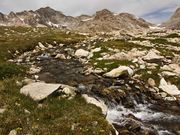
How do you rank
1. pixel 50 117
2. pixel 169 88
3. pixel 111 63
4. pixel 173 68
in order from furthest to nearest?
pixel 111 63, pixel 173 68, pixel 169 88, pixel 50 117

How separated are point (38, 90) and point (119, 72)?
17.2 meters

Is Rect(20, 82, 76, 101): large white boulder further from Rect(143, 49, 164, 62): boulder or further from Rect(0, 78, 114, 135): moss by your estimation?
Rect(143, 49, 164, 62): boulder

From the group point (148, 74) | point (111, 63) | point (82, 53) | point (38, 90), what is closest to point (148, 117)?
point (38, 90)

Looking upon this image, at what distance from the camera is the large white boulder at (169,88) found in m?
34.8

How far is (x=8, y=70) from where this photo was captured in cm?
2995

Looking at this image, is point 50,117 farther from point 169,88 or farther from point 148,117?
point 169,88

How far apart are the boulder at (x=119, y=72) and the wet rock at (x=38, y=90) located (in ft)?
51.3

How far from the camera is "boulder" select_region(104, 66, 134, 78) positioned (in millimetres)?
38094

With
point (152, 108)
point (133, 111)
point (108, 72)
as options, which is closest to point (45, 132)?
point (133, 111)

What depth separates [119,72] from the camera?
3847 centimetres

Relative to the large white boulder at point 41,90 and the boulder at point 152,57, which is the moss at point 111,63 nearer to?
the boulder at point 152,57

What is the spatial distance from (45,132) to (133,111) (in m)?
13.8

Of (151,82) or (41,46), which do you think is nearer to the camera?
(151,82)

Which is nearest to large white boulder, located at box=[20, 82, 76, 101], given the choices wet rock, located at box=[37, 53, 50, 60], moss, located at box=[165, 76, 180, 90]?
moss, located at box=[165, 76, 180, 90]
